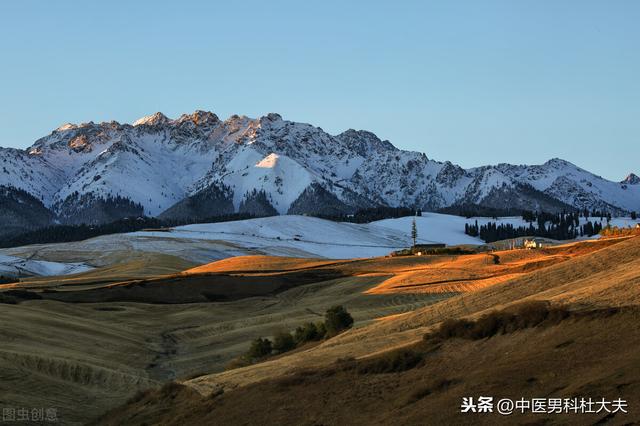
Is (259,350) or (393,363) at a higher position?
(393,363)

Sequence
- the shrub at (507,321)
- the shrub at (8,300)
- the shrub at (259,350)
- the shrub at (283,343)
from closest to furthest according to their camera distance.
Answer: the shrub at (507,321) < the shrub at (259,350) < the shrub at (283,343) < the shrub at (8,300)

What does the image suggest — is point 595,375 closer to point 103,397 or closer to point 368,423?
point 368,423

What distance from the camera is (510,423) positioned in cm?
2777

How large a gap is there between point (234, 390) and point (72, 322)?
134ft

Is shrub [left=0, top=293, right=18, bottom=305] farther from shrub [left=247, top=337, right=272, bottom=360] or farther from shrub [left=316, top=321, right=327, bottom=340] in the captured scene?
shrub [left=247, top=337, right=272, bottom=360]

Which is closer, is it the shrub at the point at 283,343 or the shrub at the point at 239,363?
the shrub at the point at 239,363

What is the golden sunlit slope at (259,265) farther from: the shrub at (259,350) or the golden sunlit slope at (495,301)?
the golden sunlit slope at (495,301)

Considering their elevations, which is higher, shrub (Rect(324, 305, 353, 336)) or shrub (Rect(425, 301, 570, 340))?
shrub (Rect(425, 301, 570, 340))

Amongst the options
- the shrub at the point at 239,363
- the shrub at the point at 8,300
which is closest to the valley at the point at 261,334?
the shrub at the point at 8,300

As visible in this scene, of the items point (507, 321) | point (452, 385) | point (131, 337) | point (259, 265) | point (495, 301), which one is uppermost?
point (507, 321)

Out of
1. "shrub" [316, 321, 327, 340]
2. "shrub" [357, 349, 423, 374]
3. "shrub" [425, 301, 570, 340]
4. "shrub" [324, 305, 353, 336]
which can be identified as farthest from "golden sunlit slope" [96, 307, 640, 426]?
"shrub" [324, 305, 353, 336]

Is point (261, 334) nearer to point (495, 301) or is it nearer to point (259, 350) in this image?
point (259, 350)

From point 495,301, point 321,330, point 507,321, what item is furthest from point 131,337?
point 507,321

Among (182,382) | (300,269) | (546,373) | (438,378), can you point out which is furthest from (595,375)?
(300,269)
